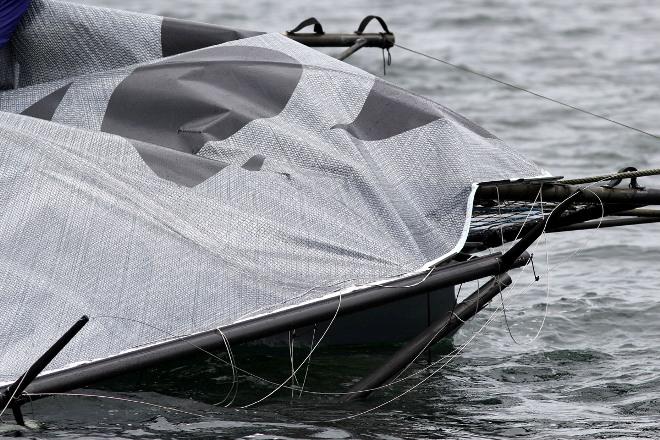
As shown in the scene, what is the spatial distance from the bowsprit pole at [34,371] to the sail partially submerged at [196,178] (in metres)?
0.16

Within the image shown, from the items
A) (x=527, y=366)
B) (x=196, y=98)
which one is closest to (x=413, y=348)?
(x=527, y=366)

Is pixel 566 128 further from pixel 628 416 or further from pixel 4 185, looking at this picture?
pixel 4 185

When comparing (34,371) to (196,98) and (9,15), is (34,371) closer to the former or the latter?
(196,98)

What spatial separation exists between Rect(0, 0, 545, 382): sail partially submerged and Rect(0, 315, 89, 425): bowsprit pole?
0.52ft

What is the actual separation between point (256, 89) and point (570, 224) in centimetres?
137

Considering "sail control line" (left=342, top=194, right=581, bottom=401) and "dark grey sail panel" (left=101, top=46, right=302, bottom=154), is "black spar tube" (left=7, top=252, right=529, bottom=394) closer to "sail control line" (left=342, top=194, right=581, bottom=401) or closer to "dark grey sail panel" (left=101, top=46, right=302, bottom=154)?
"sail control line" (left=342, top=194, right=581, bottom=401)

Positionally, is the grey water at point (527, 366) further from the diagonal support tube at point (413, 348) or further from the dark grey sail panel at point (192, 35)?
the dark grey sail panel at point (192, 35)

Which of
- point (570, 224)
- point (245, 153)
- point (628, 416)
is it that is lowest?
point (628, 416)

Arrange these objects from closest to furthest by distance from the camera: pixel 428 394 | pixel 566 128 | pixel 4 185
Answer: pixel 4 185, pixel 428 394, pixel 566 128

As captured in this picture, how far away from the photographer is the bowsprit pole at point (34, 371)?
3.71m

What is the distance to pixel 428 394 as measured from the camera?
528 centimetres

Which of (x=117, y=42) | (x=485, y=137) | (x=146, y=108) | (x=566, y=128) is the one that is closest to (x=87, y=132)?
(x=146, y=108)

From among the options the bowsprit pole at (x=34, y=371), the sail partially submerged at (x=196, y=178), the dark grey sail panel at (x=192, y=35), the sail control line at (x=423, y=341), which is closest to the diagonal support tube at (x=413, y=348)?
the sail control line at (x=423, y=341)

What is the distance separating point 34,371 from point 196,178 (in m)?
1.13
